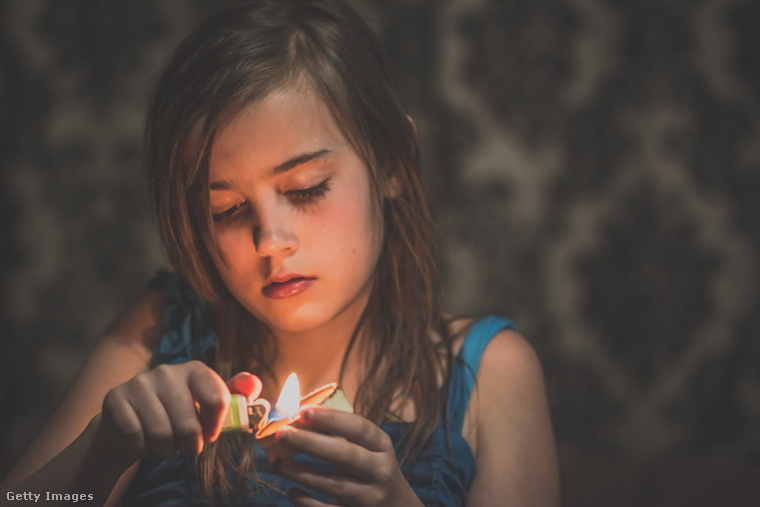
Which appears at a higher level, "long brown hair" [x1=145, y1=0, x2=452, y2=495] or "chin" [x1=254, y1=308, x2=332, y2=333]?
"long brown hair" [x1=145, y1=0, x2=452, y2=495]

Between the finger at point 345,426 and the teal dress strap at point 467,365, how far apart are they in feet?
0.96

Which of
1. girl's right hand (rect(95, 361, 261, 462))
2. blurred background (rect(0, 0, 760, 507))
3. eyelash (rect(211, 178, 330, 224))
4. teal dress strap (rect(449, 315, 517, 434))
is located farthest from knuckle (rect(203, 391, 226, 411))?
blurred background (rect(0, 0, 760, 507))

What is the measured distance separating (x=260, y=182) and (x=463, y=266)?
2.71 ft

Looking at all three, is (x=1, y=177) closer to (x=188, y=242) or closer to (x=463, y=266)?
(x=188, y=242)

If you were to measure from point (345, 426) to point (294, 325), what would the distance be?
0.22 meters

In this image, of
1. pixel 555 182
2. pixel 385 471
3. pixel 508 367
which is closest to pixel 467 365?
pixel 508 367

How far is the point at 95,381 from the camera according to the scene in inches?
33.6

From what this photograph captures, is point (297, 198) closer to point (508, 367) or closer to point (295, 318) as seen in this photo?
point (295, 318)

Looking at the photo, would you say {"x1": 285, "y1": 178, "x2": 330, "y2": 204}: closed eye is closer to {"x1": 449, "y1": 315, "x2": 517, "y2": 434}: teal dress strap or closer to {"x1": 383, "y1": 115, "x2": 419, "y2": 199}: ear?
{"x1": 383, "y1": 115, "x2": 419, "y2": 199}: ear

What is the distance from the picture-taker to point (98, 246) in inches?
59.7

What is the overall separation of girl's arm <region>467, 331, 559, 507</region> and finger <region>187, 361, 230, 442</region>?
41cm

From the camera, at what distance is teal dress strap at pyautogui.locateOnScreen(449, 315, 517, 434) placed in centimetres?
90

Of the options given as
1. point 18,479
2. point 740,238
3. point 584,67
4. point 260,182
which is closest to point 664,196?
point 740,238

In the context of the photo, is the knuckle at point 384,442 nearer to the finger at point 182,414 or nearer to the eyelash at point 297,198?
the finger at point 182,414
